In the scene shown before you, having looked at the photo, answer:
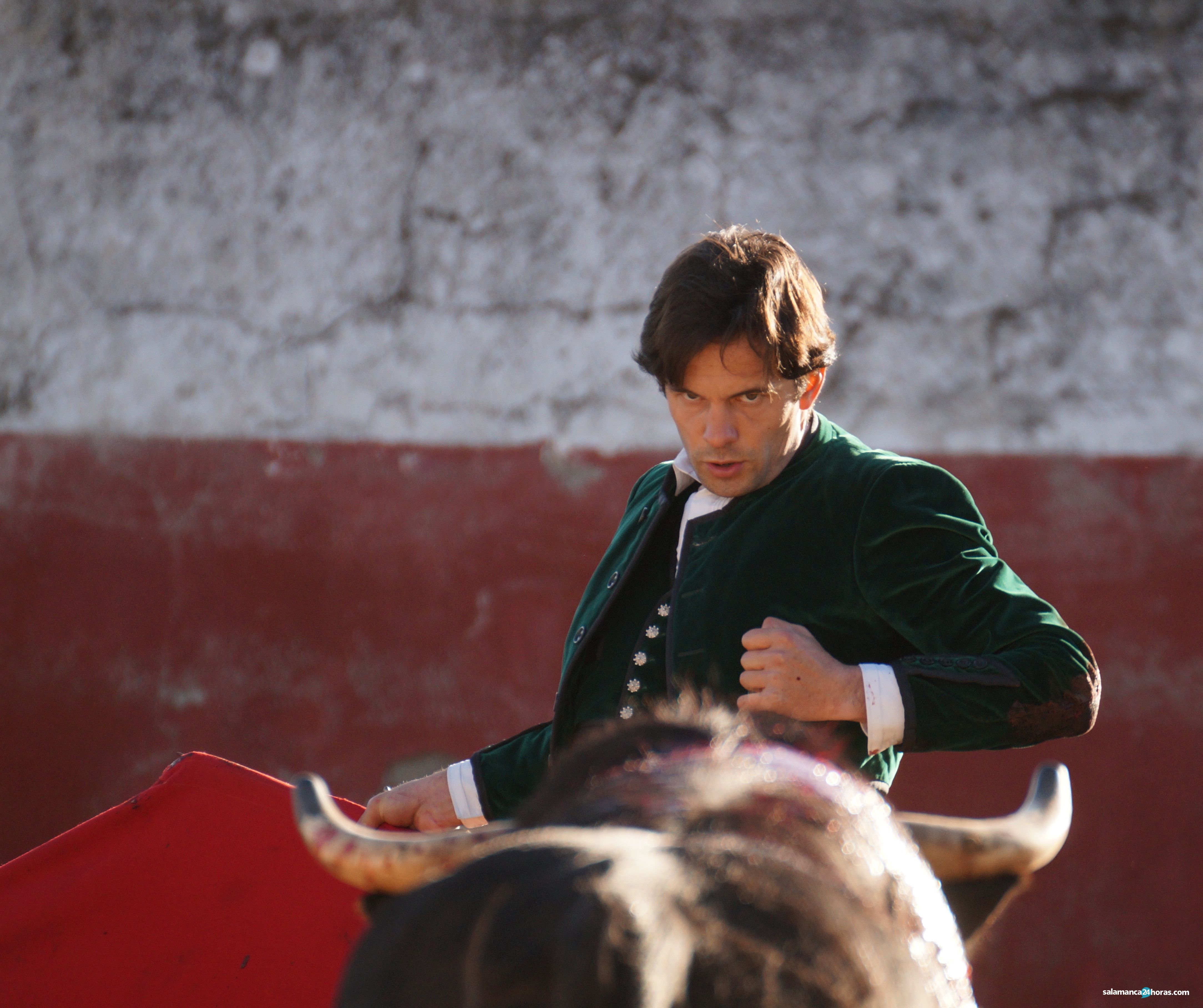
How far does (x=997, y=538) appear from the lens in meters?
3.40

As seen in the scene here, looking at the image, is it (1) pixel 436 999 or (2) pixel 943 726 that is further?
(2) pixel 943 726

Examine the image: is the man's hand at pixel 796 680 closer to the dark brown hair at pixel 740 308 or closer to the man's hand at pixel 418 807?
the dark brown hair at pixel 740 308

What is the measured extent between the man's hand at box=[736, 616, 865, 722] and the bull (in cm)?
43

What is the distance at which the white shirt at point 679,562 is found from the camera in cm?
130

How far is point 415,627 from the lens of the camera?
3514 millimetres

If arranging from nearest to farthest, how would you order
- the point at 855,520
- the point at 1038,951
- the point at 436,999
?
the point at 436,999, the point at 855,520, the point at 1038,951

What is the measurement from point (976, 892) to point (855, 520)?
689mm

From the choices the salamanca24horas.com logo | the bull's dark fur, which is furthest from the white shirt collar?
the salamanca24horas.com logo

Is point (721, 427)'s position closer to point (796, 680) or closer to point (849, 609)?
point (849, 609)

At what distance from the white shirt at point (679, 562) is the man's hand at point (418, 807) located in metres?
0.01

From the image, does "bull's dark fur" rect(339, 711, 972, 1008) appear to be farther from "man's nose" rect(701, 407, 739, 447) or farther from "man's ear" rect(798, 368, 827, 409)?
"man's ear" rect(798, 368, 827, 409)

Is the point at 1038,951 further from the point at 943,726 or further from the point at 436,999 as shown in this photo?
the point at 436,999

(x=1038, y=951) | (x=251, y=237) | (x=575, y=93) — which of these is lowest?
(x=1038, y=951)

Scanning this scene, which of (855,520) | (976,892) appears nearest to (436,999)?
(976,892)
